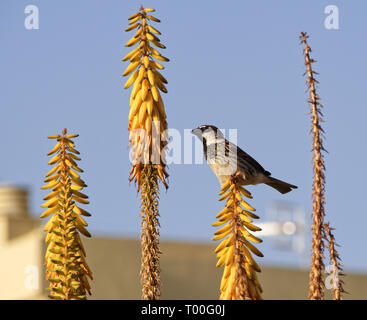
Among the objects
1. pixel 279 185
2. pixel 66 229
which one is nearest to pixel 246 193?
pixel 66 229

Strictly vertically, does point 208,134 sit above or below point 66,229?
above

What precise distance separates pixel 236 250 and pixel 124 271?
1221 inches

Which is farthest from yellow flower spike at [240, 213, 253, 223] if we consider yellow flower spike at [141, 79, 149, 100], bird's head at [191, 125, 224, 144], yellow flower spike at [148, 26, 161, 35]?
bird's head at [191, 125, 224, 144]

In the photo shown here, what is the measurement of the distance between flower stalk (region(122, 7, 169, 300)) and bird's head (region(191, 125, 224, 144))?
421cm

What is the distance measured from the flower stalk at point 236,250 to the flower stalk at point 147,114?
1.03 m

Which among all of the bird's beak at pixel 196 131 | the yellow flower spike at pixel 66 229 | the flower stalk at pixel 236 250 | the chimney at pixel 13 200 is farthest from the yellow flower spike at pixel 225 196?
the chimney at pixel 13 200

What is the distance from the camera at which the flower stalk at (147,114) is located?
6.70 m

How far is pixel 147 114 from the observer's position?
6.84 meters

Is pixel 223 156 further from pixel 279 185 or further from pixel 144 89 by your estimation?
pixel 144 89

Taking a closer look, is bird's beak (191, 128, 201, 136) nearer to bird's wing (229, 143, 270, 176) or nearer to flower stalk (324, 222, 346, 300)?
bird's wing (229, 143, 270, 176)

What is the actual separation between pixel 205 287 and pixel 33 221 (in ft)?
33.4

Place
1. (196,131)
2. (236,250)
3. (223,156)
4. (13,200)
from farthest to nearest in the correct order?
1. (13,200)
2. (196,131)
3. (223,156)
4. (236,250)

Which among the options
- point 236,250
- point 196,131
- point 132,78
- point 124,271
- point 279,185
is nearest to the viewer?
point 236,250
